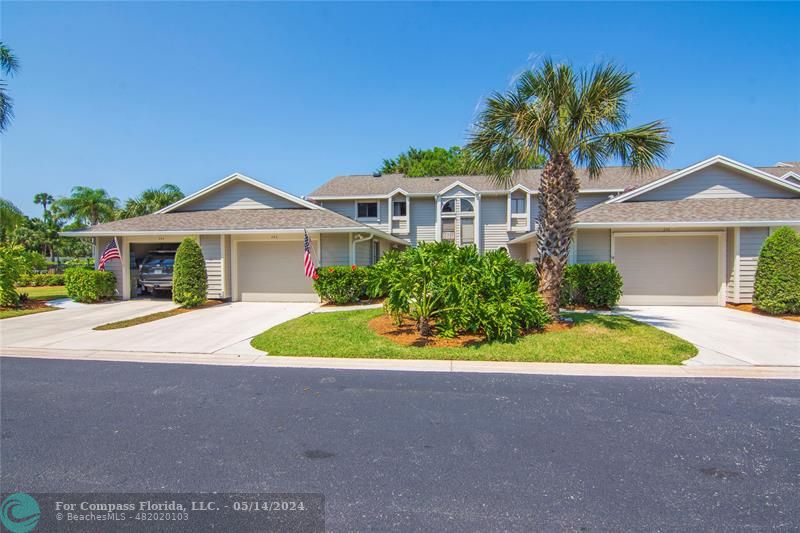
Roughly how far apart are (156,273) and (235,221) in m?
3.98

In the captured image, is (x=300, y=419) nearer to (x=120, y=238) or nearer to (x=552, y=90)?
(x=552, y=90)

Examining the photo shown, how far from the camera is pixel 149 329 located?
1013cm

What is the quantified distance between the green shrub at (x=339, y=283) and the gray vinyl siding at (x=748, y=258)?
1309 centimetres

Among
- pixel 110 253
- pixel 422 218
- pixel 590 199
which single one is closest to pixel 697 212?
pixel 590 199

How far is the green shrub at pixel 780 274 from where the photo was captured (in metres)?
11.2

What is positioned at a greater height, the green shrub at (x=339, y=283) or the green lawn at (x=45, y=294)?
the green shrub at (x=339, y=283)

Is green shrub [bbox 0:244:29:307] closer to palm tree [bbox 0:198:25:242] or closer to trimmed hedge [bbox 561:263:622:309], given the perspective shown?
palm tree [bbox 0:198:25:242]

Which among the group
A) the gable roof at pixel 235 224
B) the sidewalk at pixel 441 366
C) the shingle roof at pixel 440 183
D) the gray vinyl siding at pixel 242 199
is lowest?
the sidewalk at pixel 441 366

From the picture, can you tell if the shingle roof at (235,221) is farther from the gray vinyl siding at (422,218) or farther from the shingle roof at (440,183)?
the gray vinyl siding at (422,218)

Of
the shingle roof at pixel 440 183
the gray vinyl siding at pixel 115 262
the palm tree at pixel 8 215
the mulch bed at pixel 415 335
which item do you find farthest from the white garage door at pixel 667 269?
the palm tree at pixel 8 215

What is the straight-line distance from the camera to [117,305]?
14.6 m

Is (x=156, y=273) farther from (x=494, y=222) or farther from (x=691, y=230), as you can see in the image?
(x=691, y=230)

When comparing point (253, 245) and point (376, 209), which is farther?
point (376, 209)

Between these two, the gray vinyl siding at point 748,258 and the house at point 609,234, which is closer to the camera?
the gray vinyl siding at point 748,258
